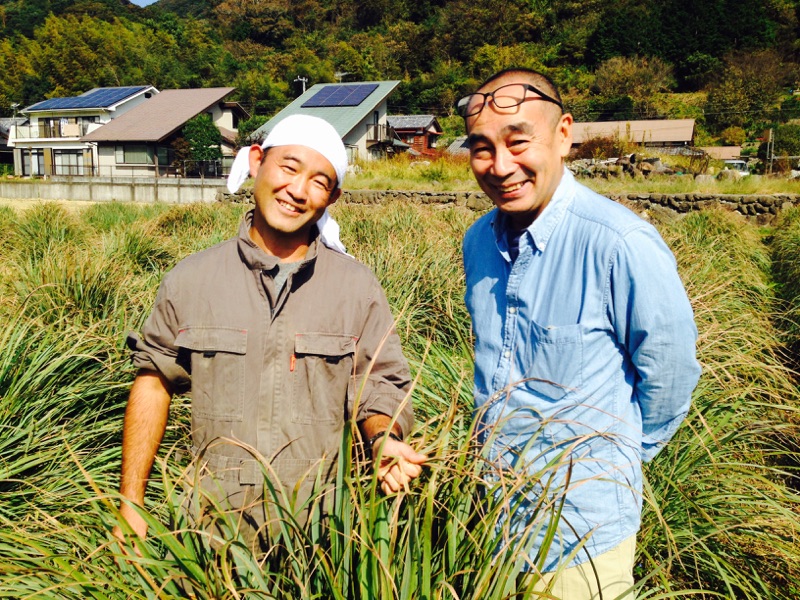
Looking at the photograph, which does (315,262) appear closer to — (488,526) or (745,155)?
(488,526)

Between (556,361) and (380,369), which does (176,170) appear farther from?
(556,361)

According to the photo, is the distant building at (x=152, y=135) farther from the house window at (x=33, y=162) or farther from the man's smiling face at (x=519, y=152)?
the man's smiling face at (x=519, y=152)

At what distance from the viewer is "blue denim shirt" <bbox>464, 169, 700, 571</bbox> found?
1.46 metres

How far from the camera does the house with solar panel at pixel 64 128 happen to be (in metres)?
47.3

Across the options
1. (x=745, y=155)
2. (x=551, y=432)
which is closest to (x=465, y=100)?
(x=551, y=432)

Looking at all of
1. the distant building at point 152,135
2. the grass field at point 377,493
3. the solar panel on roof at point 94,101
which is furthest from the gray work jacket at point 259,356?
the solar panel on roof at point 94,101

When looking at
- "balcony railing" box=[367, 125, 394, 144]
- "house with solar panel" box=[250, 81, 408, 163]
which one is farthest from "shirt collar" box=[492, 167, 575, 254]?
"balcony railing" box=[367, 125, 394, 144]

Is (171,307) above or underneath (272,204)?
underneath

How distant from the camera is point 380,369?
178cm

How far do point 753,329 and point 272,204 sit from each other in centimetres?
394

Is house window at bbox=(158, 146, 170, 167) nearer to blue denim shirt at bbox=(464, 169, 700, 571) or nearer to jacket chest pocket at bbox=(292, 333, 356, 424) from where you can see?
jacket chest pocket at bbox=(292, 333, 356, 424)

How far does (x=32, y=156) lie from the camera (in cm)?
4962

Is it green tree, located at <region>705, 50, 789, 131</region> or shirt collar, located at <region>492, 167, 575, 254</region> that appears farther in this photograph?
green tree, located at <region>705, 50, 789, 131</region>

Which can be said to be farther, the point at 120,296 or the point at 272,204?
the point at 120,296
